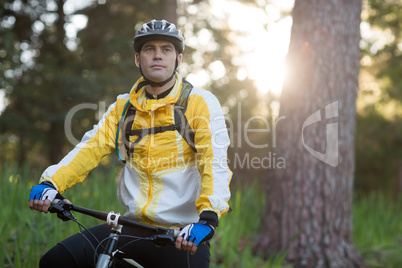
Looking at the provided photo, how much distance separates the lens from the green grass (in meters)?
3.80

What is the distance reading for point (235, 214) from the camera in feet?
16.0

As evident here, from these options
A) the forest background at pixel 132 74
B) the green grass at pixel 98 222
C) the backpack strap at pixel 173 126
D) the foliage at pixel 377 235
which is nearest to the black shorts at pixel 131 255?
the backpack strap at pixel 173 126

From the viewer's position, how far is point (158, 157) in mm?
2502

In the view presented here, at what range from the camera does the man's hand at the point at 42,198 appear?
84.2 inches

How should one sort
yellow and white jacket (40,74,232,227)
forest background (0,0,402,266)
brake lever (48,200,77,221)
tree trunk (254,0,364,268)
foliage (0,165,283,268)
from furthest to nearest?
forest background (0,0,402,266) → tree trunk (254,0,364,268) → foliage (0,165,283,268) → yellow and white jacket (40,74,232,227) → brake lever (48,200,77,221)

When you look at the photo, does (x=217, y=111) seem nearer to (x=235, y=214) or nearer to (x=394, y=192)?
(x=235, y=214)

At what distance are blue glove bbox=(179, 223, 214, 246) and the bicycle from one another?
0.05m

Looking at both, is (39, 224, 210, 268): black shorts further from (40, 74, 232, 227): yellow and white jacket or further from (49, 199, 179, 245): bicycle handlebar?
(49, 199, 179, 245): bicycle handlebar

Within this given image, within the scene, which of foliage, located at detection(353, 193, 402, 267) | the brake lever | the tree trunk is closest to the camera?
the brake lever

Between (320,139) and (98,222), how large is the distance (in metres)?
2.53

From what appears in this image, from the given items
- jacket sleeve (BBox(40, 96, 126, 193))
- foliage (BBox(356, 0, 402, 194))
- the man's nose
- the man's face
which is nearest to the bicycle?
jacket sleeve (BBox(40, 96, 126, 193))

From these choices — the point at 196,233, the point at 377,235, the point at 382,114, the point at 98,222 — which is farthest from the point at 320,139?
the point at 382,114

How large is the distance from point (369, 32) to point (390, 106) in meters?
2.80

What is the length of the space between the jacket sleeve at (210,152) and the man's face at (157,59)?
0.24 m
